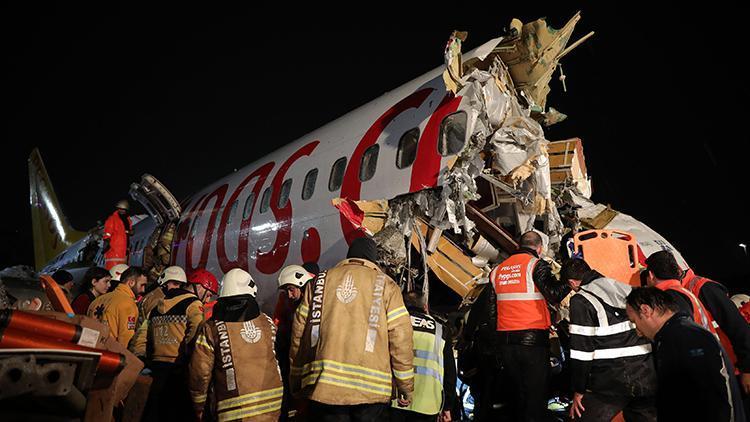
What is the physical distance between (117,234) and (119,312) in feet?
24.2

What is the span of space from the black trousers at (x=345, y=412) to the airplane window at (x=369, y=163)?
4269 millimetres

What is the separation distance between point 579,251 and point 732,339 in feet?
5.24

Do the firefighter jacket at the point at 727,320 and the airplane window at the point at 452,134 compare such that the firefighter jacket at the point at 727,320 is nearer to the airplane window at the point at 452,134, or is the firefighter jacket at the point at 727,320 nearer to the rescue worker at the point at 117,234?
the airplane window at the point at 452,134

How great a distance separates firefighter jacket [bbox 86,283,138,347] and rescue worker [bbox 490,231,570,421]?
450 centimetres

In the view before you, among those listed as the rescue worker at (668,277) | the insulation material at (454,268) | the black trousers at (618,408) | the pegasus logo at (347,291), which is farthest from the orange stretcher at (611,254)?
the pegasus logo at (347,291)

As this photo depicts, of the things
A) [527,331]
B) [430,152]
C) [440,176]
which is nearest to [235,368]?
[527,331]

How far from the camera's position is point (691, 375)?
2.55m

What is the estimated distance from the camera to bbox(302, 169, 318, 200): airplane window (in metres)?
8.88

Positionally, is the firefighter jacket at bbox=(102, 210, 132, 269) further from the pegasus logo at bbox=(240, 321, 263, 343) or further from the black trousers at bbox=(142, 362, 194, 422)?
the pegasus logo at bbox=(240, 321, 263, 343)

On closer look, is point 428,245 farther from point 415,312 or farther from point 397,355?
point 397,355

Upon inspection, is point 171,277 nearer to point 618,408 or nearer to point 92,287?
point 92,287

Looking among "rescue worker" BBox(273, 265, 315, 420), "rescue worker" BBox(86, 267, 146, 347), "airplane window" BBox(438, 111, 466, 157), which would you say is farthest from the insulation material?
"rescue worker" BBox(86, 267, 146, 347)

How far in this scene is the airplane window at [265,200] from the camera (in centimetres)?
1008

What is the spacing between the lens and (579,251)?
5504 millimetres
